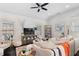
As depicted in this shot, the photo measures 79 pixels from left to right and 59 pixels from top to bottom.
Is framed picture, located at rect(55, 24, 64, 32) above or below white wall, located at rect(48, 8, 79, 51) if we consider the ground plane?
below

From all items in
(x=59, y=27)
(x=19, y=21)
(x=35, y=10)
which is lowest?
(x=59, y=27)

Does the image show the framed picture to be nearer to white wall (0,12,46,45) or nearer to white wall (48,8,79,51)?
white wall (48,8,79,51)

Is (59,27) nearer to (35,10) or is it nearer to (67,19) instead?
(67,19)

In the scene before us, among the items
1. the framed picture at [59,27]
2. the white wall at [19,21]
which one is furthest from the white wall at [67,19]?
the white wall at [19,21]

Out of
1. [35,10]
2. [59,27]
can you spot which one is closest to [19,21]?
[35,10]

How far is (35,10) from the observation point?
6.15 ft

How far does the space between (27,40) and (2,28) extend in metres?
0.45

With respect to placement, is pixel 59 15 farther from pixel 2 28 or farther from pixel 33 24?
pixel 2 28

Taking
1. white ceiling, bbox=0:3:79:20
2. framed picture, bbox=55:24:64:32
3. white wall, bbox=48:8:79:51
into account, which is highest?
white ceiling, bbox=0:3:79:20


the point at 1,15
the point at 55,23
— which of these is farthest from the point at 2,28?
the point at 55,23

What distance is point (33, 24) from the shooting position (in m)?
1.86

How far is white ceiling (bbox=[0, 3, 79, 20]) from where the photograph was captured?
1.84 metres

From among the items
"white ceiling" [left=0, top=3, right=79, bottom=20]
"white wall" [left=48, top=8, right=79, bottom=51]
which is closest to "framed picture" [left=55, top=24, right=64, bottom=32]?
"white wall" [left=48, top=8, right=79, bottom=51]

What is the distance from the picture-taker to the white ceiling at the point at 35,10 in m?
1.84
